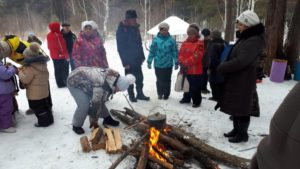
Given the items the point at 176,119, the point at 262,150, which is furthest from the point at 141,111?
the point at 262,150

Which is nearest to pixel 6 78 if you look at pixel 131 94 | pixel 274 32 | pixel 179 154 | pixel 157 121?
pixel 131 94

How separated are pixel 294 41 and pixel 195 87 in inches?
191

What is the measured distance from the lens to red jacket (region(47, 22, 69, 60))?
7910mm

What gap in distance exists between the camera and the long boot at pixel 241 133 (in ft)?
14.9

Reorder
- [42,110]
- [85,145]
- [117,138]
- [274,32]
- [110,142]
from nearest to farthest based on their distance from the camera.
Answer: [85,145] → [110,142] → [117,138] → [42,110] → [274,32]

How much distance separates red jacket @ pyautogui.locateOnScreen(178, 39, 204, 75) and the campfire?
2.17m

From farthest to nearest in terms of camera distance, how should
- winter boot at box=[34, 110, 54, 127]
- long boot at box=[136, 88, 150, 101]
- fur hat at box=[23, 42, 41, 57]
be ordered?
long boot at box=[136, 88, 150, 101], winter boot at box=[34, 110, 54, 127], fur hat at box=[23, 42, 41, 57]

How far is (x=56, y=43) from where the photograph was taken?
314 inches

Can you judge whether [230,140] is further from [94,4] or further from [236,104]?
[94,4]

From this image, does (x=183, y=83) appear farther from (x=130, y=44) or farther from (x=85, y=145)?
(x=85, y=145)

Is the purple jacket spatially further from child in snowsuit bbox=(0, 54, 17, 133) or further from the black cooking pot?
the black cooking pot

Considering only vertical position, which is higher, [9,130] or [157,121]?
[157,121]

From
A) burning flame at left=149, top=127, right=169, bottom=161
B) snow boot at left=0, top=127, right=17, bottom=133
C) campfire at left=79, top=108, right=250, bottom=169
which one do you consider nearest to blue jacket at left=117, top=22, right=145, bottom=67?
campfire at left=79, top=108, right=250, bottom=169

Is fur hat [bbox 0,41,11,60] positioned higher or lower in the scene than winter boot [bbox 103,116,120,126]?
higher
